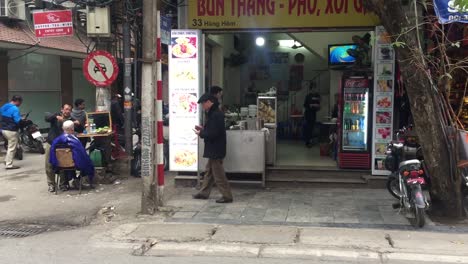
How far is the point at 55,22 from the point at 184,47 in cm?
316

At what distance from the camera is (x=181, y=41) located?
9.24m

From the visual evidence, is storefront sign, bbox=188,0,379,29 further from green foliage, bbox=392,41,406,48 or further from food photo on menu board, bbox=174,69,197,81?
green foliage, bbox=392,41,406,48

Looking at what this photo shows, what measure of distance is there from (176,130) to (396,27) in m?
4.44

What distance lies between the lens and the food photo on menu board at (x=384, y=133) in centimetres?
905

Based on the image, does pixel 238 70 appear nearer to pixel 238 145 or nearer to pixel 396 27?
pixel 238 145

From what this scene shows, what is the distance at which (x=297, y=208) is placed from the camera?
25.6 feet

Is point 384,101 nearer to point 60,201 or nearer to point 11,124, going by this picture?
point 60,201

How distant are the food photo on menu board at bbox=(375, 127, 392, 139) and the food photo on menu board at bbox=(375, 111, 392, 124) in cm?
13

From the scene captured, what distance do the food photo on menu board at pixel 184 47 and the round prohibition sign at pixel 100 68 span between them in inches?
53.9

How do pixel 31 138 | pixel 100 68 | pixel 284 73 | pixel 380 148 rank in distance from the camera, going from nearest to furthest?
1. pixel 380 148
2. pixel 100 68
3. pixel 31 138
4. pixel 284 73

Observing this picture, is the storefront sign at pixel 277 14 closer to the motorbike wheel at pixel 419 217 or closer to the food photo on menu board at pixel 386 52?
the food photo on menu board at pixel 386 52

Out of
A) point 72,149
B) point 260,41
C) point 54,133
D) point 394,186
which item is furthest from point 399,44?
point 260,41

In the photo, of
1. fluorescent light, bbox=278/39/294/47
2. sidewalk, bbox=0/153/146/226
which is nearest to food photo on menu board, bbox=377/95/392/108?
sidewalk, bbox=0/153/146/226

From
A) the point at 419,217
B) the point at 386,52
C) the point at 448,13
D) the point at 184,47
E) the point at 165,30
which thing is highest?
the point at 448,13
